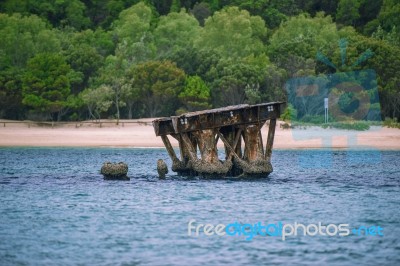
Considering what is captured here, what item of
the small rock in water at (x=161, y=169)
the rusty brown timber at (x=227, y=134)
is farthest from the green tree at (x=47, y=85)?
the rusty brown timber at (x=227, y=134)

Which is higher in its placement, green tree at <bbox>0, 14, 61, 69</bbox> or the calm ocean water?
green tree at <bbox>0, 14, 61, 69</bbox>

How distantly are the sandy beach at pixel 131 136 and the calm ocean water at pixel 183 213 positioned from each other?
14045mm

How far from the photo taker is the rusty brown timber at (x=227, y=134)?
47.1 metres

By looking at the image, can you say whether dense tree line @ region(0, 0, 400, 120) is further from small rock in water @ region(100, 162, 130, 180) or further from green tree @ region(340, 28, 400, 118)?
small rock in water @ region(100, 162, 130, 180)

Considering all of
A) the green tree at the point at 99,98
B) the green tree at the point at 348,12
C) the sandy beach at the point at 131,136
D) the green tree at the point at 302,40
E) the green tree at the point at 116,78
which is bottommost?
the sandy beach at the point at 131,136

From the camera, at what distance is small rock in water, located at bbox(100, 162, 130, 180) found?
50.4 m

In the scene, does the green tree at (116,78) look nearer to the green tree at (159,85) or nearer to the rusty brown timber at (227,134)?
the green tree at (159,85)

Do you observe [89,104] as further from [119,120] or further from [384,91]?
[384,91]

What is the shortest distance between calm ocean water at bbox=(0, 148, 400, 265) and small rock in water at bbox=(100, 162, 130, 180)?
0.69m

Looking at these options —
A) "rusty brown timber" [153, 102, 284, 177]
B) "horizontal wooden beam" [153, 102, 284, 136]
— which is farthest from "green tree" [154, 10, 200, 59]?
"horizontal wooden beam" [153, 102, 284, 136]

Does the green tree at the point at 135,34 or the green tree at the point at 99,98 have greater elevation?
the green tree at the point at 135,34

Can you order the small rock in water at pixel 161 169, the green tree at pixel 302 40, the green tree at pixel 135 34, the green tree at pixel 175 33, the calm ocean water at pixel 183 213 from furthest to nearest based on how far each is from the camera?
the green tree at pixel 175 33
the green tree at pixel 135 34
the green tree at pixel 302 40
the small rock in water at pixel 161 169
the calm ocean water at pixel 183 213

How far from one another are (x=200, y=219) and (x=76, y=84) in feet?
245

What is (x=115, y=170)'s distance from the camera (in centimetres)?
5100
